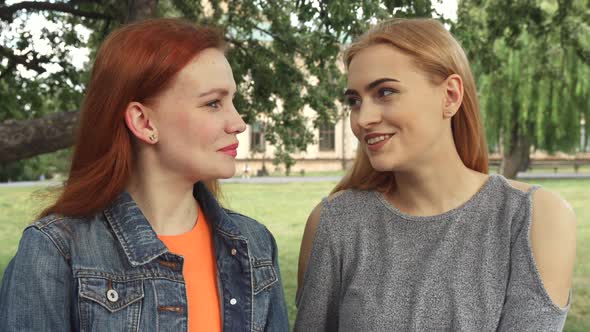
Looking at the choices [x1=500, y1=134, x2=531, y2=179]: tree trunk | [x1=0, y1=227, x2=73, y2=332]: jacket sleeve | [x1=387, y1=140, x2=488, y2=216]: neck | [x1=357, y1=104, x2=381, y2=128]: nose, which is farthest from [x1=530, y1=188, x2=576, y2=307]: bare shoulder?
[x1=500, y1=134, x2=531, y2=179]: tree trunk

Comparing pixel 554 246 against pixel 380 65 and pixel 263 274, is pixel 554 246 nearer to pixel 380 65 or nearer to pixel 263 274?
pixel 380 65

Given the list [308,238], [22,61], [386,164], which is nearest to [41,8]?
[22,61]

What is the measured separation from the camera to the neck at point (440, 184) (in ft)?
6.82

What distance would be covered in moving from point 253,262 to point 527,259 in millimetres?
755

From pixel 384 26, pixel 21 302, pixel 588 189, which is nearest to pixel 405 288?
pixel 384 26

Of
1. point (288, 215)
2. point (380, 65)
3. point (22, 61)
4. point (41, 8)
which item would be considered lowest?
point (288, 215)

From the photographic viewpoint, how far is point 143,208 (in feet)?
6.04

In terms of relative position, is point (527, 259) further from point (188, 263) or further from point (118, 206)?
point (118, 206)

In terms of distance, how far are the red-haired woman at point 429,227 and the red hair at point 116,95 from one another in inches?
22.4

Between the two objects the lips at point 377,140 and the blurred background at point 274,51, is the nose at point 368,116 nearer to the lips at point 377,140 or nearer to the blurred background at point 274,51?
the lips at point 377,140

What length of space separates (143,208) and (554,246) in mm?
1117

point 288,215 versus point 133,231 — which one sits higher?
point 133,231

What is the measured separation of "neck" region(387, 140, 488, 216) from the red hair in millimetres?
754

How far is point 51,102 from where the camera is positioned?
28.7 ft
